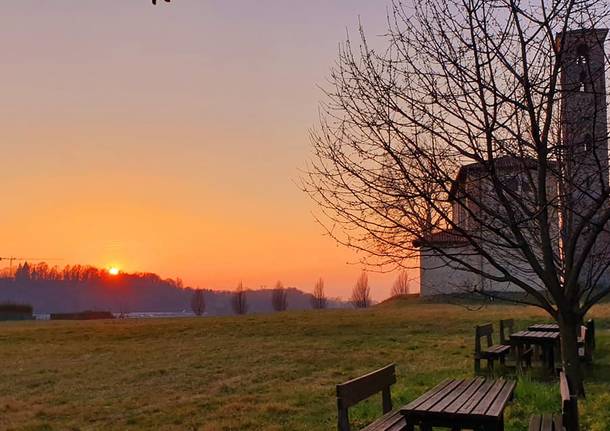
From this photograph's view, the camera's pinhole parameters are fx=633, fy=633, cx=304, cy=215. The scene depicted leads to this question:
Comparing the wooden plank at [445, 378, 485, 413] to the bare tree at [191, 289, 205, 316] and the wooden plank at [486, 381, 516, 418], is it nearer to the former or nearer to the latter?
the wooden plank at [486, 381, 516, 418]

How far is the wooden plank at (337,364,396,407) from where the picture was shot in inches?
214

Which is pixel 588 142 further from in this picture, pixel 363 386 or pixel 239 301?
pixel 239 301

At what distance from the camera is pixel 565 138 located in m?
7.26

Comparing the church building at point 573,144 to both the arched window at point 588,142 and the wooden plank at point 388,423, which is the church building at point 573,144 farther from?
the wooden plank at point 388,423

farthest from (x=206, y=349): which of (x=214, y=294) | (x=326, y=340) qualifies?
(x=214, y=294)

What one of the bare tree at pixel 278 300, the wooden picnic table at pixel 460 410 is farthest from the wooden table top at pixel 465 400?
the bare tree at pixel 278 300

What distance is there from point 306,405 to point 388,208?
469 cm

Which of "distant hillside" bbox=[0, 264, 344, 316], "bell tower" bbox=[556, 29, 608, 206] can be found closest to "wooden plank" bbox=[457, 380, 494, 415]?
"bell tower" bbox=[556, 29, 608, 206]

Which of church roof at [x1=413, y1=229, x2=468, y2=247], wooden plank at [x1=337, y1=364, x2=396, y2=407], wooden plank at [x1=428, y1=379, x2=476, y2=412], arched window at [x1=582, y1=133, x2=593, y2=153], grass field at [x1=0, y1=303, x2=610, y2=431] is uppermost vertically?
arched window at [x1=582, y1=133, x2=593, y2=153]

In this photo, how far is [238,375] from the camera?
13.6m

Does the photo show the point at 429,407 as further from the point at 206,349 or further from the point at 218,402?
the point at 206,349

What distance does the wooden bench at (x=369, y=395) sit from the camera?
5398 millimetres

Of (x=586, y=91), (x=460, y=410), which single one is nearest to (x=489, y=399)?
(x=460, y=410)

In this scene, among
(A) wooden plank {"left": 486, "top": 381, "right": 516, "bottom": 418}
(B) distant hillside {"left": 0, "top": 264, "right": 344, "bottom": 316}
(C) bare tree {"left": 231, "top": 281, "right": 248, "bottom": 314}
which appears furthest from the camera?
(B) distant hillside {"left": 0, "top": 264, "right": 344, "bottom": 316}
